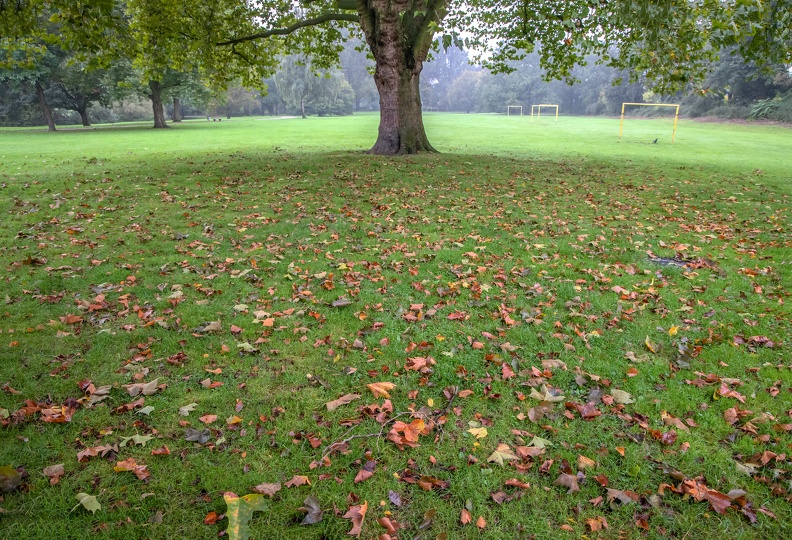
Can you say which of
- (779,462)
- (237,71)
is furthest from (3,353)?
(237,71)

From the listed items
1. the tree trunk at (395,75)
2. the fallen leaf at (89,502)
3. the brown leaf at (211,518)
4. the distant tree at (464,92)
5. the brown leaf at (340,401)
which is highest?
the distant tree at (464,92)

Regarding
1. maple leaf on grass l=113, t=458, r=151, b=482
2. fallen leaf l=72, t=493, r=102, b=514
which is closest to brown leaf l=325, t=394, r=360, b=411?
maple leaf on grass l=113, t=458, r=151, b=482

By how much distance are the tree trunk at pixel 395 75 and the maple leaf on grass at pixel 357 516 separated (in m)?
15.5

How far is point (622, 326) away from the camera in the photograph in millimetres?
5238

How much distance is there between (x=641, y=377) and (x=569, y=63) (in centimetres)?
1528

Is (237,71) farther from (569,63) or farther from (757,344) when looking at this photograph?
(757,344)

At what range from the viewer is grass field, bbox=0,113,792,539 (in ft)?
9.69

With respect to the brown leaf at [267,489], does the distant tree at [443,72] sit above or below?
above

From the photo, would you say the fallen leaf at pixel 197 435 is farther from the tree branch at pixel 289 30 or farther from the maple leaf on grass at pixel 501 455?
the tree branch at pixel 289 30

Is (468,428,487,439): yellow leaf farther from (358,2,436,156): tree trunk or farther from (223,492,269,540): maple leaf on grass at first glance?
(358,2,436,156): tree trunk

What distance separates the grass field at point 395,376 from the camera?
2.95 metres

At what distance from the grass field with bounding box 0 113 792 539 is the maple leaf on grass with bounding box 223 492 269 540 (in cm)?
2

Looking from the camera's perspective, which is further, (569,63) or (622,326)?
(569,63)

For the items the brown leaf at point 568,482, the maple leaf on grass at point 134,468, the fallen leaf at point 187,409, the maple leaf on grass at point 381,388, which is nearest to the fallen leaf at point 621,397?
the brown leaf at point 568,482
